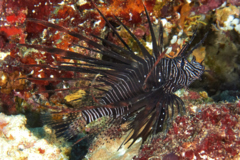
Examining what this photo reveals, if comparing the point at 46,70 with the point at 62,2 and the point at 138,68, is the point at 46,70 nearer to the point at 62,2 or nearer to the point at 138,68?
the point at 62,2

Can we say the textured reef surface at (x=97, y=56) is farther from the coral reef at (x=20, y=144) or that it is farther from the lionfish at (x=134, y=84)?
the lionfish at (x=134, y=84)

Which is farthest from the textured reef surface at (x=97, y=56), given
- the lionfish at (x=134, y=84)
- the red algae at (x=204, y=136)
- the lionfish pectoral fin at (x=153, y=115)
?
the lionfish at (x=134, y=84)

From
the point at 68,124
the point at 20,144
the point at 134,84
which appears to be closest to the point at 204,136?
the point at 134,84

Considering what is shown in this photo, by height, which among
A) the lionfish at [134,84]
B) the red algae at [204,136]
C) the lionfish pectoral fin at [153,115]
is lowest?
the red algae at [204,136]

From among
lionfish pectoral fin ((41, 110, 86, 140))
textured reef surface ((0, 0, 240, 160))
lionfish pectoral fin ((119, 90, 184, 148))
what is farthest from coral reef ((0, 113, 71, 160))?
lionfish pectoral fin ((119, 90, 184, 148))

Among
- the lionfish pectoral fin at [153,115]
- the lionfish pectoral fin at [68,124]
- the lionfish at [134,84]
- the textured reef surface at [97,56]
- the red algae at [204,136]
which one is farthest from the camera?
the lionfish pectoral fin at [68,124]

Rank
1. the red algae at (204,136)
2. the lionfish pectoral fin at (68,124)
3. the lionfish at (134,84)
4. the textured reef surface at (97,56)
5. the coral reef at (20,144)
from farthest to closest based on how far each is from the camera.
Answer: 1. the lionfish pectoral fin at (68,124)
2. the lionfish at (134,84)
3. the coral reef at (20,144)
4. the textured reef surface at (97,56)
5. the red algae at (204,136)

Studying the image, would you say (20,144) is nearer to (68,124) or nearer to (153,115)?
(68,124)

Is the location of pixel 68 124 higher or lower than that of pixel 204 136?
higher

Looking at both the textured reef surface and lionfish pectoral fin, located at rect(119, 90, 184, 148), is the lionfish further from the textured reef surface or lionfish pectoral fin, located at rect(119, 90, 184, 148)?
the textured reef surface
